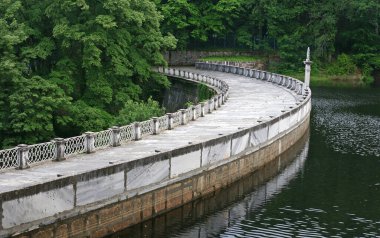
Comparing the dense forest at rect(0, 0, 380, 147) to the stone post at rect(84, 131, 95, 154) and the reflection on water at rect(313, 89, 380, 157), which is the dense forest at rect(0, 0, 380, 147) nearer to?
the stone post at rect(84, 131, 95, 154)

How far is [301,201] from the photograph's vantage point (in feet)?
104

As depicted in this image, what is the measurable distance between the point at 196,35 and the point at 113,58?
5365cm

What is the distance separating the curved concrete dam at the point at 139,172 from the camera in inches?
890

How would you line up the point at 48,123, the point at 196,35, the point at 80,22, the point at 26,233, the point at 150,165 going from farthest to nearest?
the point at 196,35
the point at 80,22
the point at 48,123
the point at 150,165
the point at 26,233

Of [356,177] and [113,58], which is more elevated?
[113,58]

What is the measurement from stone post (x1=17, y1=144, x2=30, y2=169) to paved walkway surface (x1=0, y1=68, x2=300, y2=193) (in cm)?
33

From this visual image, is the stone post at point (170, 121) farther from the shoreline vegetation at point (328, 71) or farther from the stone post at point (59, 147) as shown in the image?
the shoreline vegetation at point (328, 71)

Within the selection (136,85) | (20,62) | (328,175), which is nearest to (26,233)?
(328,175)

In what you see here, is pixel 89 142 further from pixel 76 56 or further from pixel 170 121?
pixel 76 56

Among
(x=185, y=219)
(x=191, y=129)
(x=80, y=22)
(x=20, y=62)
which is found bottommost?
(x=185, y=219)

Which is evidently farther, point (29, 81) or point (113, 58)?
point (113, 58)

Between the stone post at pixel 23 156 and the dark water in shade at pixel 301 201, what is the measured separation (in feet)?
17.0

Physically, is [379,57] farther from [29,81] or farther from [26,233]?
[26,233]

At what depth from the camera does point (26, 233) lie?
71.7 ft
